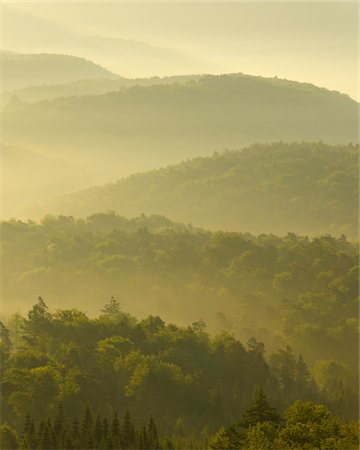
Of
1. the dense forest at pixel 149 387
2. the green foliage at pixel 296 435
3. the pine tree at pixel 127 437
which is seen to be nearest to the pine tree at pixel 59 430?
the dense forest at pixel 149 387

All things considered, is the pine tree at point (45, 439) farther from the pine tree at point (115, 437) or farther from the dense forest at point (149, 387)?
the pine tree at point (115, 437)

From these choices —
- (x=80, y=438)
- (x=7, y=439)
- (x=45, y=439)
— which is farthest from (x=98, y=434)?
(x=7, y=439)


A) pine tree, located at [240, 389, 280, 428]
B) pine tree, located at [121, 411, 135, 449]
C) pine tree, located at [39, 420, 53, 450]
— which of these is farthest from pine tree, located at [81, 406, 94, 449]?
pine tree, located at [240, 389, 280, 428]

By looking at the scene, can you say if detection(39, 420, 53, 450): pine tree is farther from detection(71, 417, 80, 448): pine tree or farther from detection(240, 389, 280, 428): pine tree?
detection(240, 389, 280, 428): pine tree

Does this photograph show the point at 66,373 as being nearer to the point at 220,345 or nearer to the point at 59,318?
the point at 59,318

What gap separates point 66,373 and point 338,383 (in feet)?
194

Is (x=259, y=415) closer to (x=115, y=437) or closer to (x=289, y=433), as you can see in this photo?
(x=289, y=433)

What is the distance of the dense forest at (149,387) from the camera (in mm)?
94438

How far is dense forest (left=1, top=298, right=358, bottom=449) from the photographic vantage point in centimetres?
9444

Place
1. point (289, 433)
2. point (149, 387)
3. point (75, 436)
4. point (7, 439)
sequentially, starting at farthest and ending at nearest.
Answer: point (149, 387) → point (7, 439) → point (75, 436) → point (289, 433)

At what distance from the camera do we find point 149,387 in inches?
5226

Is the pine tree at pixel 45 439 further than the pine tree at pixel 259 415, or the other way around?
the pine tree at pixel 45 439

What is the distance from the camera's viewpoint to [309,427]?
8519 cm

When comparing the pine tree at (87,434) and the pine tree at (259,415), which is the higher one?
the pine tree at (259,415)
